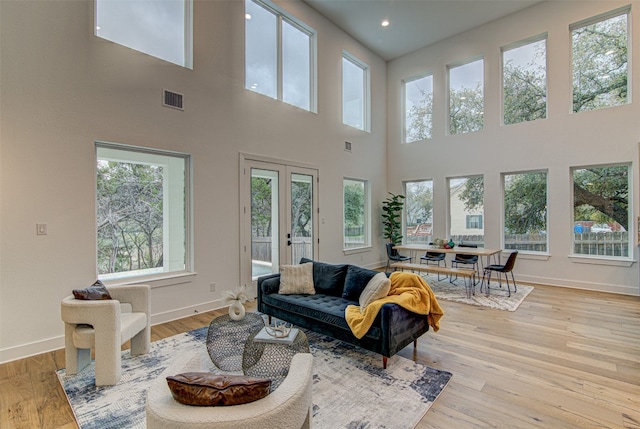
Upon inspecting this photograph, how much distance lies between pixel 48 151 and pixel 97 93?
84cm

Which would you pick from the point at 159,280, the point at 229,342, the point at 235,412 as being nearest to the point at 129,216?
the point at 159,280

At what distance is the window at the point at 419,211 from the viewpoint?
7621 millimetres

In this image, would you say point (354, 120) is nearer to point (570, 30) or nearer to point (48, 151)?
point (570, 30)

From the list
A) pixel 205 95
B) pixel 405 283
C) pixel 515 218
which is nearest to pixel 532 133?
pixel 515 218

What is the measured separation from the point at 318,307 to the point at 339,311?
0.85 ft

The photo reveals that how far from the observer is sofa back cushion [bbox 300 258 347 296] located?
12.1 feet

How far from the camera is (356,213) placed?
24.5 ft

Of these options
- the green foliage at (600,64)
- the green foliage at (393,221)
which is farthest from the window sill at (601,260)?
the green foliage at (393,221)

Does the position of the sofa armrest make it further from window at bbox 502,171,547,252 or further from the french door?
window at bbox 502,171,547,252

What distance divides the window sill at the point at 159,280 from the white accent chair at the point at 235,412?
294 cm

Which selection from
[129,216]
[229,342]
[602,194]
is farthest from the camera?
[602,194]

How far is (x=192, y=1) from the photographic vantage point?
4316 millimetres

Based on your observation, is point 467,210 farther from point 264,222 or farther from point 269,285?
point 269,285

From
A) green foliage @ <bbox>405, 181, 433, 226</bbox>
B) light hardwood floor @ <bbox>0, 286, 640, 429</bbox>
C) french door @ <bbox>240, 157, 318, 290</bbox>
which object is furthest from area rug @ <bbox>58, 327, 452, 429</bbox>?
green foliage @ <bbox>405, 181, 433, 226</bbox>
